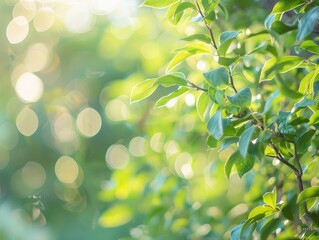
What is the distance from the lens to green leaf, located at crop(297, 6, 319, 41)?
2.11 feet

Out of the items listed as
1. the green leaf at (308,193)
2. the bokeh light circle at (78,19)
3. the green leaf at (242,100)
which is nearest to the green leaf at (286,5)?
the green leaf at (242,100)

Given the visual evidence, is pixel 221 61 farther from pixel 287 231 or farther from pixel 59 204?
pixel 59 204

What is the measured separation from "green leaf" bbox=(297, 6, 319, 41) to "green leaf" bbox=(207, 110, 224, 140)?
0.39 feet

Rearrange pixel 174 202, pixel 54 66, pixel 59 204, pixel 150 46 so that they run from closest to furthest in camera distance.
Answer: pixel 174 202 → pixel 150 46 → pixel 59 204 → pixel 54 66

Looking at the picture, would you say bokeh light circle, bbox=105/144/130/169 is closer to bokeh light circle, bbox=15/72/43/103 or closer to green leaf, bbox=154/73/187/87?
bokeh light circle, bbox=15/72/43/103

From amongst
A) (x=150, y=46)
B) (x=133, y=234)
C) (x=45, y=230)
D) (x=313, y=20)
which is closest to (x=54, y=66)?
(x=45, y=230)

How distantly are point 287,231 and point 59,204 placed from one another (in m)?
1.55

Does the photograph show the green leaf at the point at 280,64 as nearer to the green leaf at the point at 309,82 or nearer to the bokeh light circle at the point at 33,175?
the green leaf at the point at 309,82

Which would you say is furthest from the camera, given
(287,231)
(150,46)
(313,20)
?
(150,46)

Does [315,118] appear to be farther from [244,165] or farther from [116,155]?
[116,155]

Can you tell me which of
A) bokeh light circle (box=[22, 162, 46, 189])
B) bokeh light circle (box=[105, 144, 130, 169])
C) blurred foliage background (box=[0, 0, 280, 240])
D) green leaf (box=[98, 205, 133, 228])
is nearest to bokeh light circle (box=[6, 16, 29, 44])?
blurred foliage background (box=[0, 0, 280, 240])

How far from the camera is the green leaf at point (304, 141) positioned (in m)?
0.74

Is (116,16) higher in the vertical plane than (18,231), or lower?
higher

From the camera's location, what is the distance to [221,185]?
1.61 m
